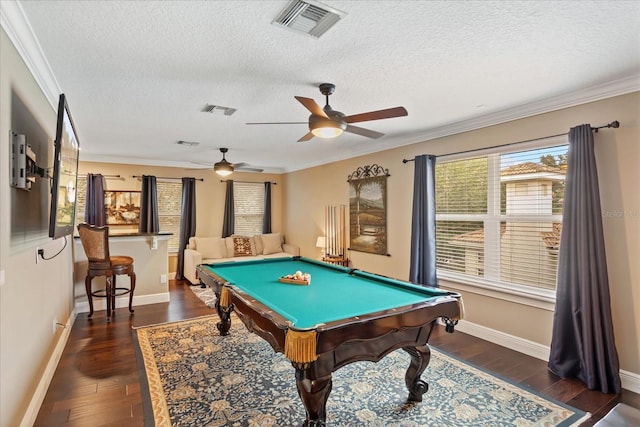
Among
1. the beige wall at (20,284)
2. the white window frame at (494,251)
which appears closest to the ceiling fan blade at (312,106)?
the beige wall at (20,284)

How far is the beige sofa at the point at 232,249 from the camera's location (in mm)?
6500

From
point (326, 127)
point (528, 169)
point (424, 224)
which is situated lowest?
point (424, 224)

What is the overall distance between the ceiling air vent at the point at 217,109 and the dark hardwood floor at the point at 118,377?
8.33 feet

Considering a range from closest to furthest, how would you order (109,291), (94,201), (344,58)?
(344,58) < (109,291) < (94,201)

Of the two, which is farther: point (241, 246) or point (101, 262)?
point (241, 246)

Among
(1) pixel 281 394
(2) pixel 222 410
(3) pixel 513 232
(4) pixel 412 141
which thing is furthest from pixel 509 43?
(2) pixel 222 410

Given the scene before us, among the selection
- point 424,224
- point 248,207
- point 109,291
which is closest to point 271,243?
point 248,207

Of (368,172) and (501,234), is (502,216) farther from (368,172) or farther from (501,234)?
(368,172)

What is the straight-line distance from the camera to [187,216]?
7.05 m

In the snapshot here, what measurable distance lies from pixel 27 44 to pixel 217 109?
5.26ft

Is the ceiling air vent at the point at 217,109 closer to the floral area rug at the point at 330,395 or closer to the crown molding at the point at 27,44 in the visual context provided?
the crown molding at the point at 27,44

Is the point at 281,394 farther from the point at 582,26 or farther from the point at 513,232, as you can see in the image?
the point at 582,26

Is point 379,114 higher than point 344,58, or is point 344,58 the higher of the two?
point 344,58

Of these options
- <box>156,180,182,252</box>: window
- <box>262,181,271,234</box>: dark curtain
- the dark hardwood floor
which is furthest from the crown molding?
<box>262,181,271,234</box>: dark curtain
